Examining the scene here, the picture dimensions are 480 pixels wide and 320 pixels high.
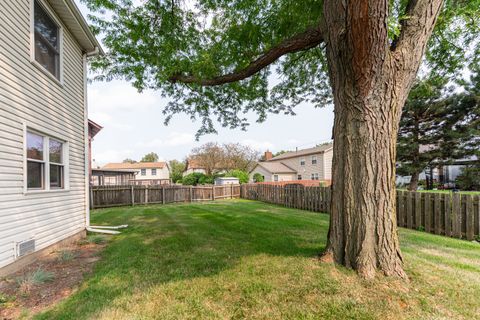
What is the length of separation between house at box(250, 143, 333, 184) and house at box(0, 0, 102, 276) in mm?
25699

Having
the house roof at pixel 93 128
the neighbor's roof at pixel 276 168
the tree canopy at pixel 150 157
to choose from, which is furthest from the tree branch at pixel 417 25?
the tree canopy at pixel 150 157

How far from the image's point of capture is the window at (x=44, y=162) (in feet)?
15.5

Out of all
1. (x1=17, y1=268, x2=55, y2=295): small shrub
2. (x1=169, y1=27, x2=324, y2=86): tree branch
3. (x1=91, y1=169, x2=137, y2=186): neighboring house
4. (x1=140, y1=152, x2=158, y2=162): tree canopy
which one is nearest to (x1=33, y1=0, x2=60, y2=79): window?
(x1=169, y1=27, x2=324, y2=86): tree branch

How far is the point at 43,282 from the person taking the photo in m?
3.55

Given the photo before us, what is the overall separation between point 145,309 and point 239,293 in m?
1.12

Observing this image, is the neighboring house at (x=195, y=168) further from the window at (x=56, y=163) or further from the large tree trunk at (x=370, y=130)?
the large tree trunk at (x=370, y=130)

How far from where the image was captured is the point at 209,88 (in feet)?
25.0

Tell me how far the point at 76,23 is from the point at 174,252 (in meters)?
6.23

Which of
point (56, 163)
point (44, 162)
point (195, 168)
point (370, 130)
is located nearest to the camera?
point (370, 130)

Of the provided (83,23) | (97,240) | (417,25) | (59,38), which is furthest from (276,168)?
(417,25)

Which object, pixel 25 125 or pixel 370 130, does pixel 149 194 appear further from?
pixel 370 130

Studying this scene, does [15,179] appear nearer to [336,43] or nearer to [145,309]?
[145,309]

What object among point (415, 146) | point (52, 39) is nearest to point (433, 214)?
point (52, 39)

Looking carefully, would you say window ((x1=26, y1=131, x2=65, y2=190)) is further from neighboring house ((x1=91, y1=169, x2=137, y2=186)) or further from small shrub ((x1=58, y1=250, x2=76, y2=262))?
neighboring house ((x1=91, y1=169, x2=137, y2=186))
